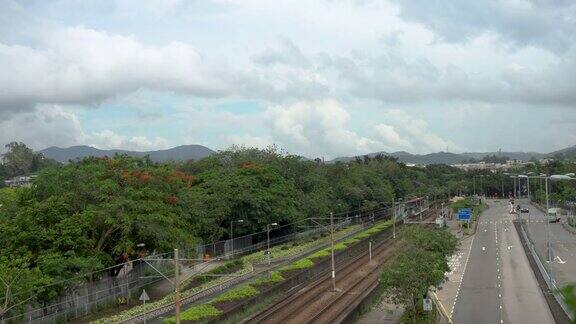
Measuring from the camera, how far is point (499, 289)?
3772 centimetres

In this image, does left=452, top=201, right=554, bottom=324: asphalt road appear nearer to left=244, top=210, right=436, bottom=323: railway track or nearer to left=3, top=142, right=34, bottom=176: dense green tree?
left=244, top=210, right=436, bottom=323: railway track

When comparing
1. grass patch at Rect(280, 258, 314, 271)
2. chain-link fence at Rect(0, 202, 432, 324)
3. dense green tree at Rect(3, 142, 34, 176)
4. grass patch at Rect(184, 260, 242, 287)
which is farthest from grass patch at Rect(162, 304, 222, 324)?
dense green tree at Rect(3, 142, 34, 176)

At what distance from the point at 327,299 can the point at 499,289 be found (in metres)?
10.6

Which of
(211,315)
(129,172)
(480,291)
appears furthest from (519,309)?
(129,172)

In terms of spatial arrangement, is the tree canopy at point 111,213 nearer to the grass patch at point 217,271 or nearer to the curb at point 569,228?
the grass patch at point 217,271

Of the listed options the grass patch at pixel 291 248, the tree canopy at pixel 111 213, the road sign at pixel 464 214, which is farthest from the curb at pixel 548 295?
the tree canopy at pixel 111 213

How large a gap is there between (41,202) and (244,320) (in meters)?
14.5

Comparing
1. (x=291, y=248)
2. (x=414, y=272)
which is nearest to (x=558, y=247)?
(x=291, y=248)

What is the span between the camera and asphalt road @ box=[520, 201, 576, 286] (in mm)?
42494

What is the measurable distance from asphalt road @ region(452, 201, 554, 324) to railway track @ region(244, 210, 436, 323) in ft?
17.5

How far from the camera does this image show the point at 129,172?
43.5 m

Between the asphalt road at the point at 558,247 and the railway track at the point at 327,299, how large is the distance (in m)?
11.7

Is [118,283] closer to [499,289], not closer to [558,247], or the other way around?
[499,289]

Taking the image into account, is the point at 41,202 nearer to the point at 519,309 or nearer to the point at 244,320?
the point at 244,320
